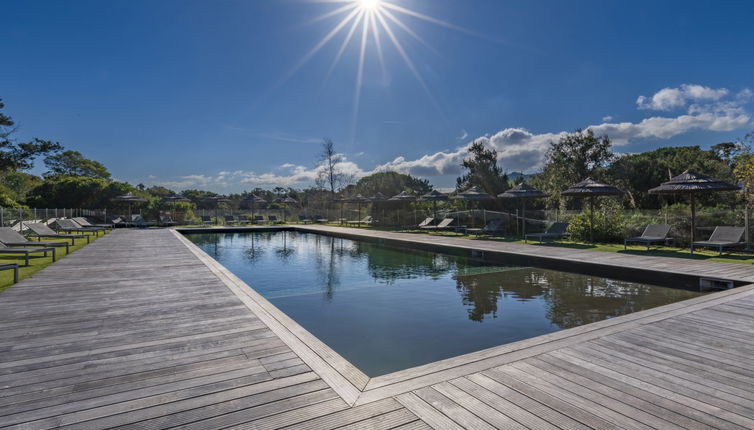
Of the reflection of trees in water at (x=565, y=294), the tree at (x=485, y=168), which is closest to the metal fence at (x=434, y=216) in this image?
the tree at (x=485, y=168)

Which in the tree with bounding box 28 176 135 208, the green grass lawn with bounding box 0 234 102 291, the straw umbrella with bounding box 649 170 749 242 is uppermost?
the tree with bounding box 28 176 135 208

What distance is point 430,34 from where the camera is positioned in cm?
1312

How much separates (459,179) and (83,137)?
95.1ft

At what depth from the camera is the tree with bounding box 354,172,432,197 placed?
128 ft

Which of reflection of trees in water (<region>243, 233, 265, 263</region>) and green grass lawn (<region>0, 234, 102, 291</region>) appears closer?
green grass lawn (<region>0, 234, 102, 291</region>)

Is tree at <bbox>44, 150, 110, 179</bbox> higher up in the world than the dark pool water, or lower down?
higher up

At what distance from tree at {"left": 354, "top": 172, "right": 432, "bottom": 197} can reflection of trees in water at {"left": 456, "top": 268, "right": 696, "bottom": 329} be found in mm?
30319

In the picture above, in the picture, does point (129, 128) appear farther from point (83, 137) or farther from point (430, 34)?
point (430, 34)

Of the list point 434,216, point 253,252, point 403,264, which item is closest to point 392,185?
point 434,216

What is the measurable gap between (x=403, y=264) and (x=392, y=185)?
31171 mm

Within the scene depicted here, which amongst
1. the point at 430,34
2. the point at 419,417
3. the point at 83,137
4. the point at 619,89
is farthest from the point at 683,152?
the point at 83,137

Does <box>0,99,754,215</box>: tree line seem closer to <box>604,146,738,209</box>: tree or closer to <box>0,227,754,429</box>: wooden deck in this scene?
<box>604,146,738,209</box>: tree

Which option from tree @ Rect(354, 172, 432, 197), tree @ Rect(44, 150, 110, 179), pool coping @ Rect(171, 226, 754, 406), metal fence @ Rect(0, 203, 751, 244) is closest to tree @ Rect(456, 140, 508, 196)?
metal fence @ Rect(0, 203, 751, 244)

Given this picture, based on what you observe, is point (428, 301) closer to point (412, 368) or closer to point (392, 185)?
point (412, 368)
